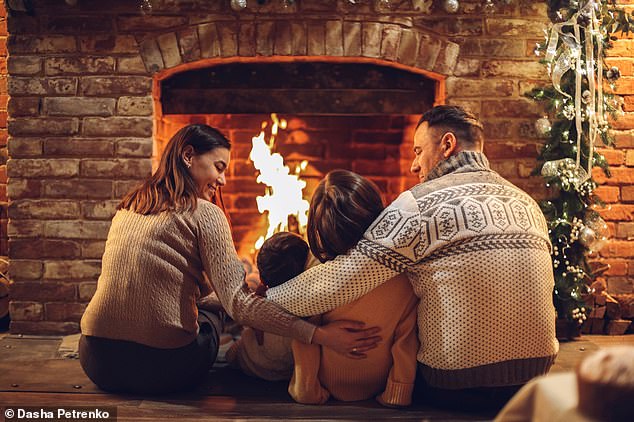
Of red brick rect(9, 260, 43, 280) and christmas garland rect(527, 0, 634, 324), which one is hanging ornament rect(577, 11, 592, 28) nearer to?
christmas garland rect(527, 0, 634, 324)

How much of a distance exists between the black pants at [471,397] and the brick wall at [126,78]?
1643 millimetres

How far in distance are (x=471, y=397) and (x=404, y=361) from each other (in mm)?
265

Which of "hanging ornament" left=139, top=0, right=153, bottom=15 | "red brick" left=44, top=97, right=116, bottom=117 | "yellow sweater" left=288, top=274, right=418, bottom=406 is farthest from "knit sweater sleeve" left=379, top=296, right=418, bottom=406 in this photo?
"hanging ornament" left=139, top=0, right=153, bottom=15

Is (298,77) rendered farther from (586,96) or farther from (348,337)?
(348,337)

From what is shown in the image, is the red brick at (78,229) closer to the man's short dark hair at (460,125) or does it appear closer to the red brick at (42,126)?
the red brick at (42,126)

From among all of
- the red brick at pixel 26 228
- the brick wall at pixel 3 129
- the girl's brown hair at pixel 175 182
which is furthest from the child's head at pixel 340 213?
the brick wall at pixel 3 129

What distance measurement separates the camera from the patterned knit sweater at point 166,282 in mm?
2369

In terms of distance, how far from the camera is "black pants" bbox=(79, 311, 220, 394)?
7.92ft

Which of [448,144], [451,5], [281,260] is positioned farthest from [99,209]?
[451,5]

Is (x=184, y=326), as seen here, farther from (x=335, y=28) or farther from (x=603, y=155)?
(x=603, y=155)

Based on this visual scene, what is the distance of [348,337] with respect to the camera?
7.59ft

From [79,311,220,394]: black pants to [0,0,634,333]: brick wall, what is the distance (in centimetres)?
121

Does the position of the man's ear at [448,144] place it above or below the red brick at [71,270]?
above

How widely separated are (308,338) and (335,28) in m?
1.88
